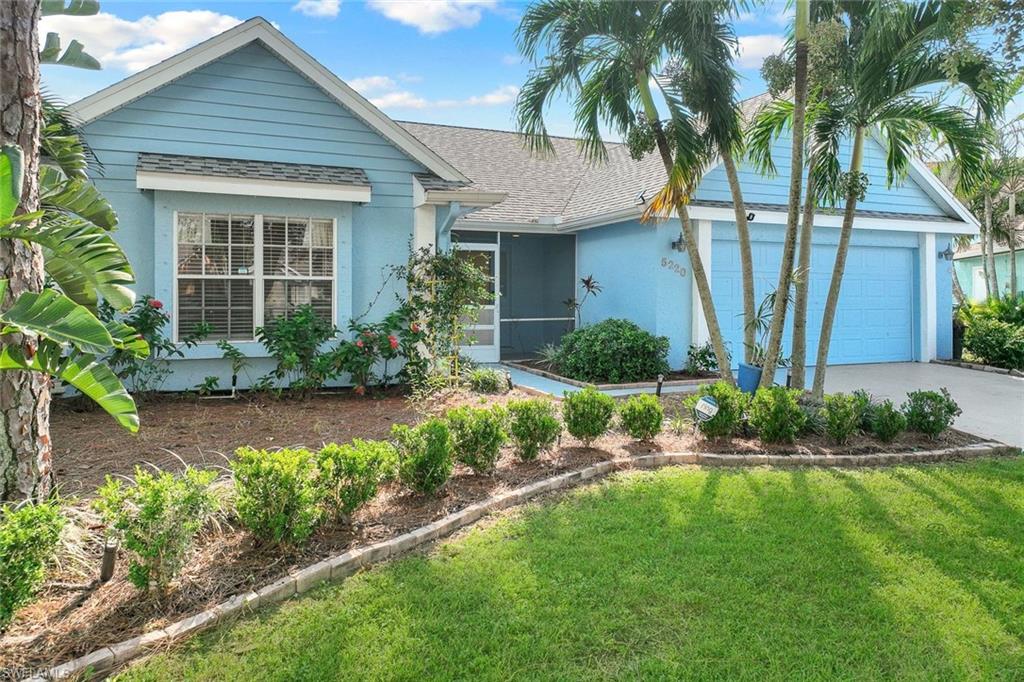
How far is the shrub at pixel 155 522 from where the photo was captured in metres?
3.39

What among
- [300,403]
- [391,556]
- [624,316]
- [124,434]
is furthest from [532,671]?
[624,316]

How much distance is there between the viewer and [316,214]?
975cm

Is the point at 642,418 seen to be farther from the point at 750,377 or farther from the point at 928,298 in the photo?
the point at 928,298

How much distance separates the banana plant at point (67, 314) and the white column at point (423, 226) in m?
6.27

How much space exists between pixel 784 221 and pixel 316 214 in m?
9.19

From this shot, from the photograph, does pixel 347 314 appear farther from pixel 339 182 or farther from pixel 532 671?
pixel 532 671

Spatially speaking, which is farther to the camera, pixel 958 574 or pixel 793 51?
pixel 793 51

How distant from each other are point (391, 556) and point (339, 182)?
6.73 metres

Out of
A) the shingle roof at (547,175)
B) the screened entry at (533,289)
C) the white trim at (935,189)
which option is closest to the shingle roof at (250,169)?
the shingle roof at (547,175)

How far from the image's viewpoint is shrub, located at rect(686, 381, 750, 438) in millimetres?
6812

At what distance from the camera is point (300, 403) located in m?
9.12

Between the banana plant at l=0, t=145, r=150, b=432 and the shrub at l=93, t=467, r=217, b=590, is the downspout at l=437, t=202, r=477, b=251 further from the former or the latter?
the shrub at l=93, t=467, r=217, b=590

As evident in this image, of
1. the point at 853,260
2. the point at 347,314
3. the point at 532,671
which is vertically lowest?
the point at 532,671

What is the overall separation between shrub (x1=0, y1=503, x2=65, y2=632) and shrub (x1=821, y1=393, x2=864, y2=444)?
6.81 m
